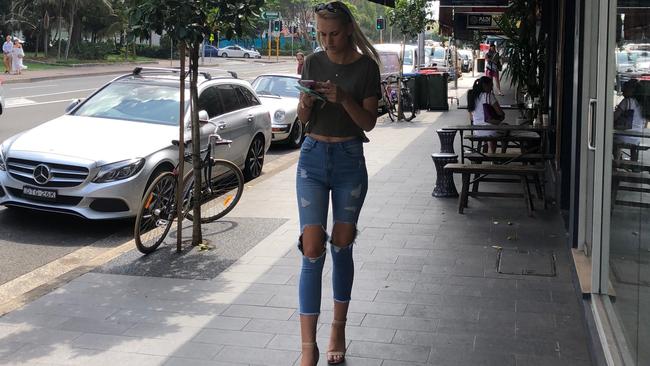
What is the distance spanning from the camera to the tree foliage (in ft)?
37.9

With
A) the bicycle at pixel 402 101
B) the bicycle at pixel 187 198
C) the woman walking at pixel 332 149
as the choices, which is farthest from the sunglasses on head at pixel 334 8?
the bicycle at pixel 402 101

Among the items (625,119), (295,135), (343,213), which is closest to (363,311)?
(343,213)

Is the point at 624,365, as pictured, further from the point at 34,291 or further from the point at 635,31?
the point at 34,291

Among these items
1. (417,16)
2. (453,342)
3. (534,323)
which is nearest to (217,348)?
(453,342)

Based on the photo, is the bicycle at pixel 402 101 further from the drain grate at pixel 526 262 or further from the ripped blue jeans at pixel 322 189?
the ripped blue jeans at pixel 322 189

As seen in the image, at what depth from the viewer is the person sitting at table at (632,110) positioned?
3.24 metres

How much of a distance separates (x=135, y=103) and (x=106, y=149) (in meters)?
1.45

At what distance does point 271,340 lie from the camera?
452 cm

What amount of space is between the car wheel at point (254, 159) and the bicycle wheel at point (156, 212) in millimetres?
3731

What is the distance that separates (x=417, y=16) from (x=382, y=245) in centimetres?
1578

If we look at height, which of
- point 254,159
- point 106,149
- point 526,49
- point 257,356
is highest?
point 526,49

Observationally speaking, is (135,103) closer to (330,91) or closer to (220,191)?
(220,191)

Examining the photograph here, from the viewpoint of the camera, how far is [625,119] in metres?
3.61

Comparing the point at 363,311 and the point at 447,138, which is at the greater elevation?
the point at 447,138
